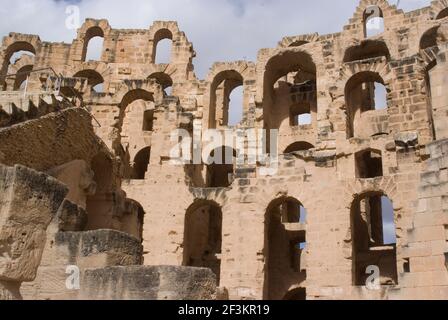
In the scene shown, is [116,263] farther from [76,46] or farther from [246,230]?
[76,46]

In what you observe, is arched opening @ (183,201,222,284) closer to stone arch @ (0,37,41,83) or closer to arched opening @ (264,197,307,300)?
arched opening @ (264,197,307,300)

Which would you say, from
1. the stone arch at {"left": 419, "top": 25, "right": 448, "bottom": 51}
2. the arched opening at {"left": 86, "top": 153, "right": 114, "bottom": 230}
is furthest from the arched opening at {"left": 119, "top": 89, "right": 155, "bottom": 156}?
the stone arch at {"left": 419, "top": 25, "right": 448, "bottom": 51}

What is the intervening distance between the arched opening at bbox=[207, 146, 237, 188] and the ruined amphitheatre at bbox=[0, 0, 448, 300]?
0.12m

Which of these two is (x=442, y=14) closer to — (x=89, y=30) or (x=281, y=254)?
(x=281, y=254)

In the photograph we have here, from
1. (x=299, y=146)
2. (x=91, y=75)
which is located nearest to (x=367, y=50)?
(x=299, y=146)

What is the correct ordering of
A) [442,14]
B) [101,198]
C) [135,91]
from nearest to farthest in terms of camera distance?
[101,198], [135,91], [442,14]

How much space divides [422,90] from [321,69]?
5147 mm

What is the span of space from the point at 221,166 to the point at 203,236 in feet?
15.0

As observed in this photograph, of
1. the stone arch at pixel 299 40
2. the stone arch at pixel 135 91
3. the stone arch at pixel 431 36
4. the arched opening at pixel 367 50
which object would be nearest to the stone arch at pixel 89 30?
the stone arch at pixel 135 91

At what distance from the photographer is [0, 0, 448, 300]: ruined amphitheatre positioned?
7195mm

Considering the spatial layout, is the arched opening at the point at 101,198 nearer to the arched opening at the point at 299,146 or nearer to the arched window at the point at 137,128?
the arched window at the point at 137,128

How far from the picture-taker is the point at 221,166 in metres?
24.8
